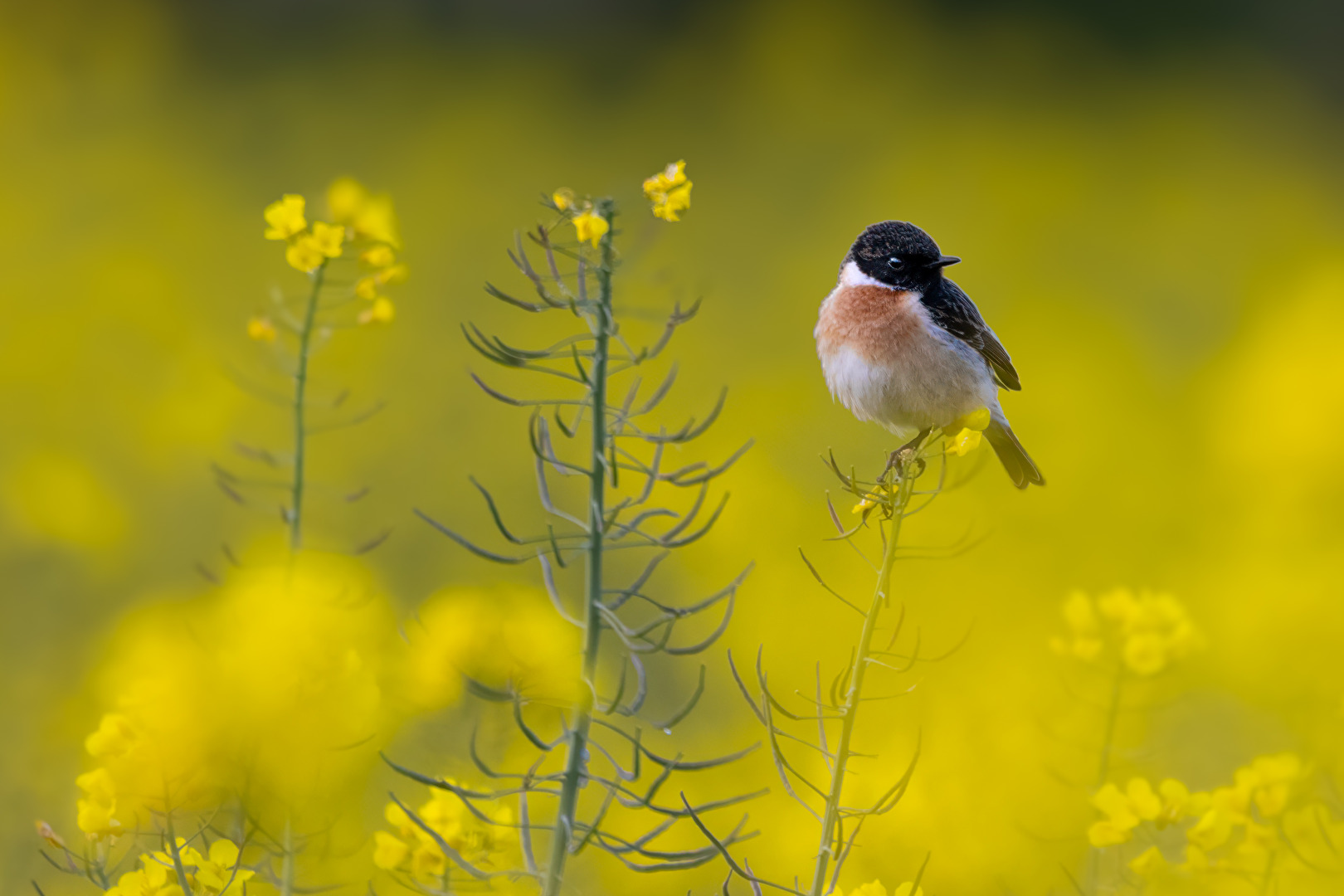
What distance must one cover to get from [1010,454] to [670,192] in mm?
1900

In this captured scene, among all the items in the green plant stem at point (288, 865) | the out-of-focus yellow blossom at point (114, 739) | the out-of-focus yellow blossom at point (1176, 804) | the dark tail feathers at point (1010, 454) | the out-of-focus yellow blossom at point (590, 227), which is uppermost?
the out-of-focus yellow blossom at point (590, 227)

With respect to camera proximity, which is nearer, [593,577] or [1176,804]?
[593,577]

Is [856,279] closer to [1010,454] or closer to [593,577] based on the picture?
[1010,454]

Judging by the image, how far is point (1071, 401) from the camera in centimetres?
726

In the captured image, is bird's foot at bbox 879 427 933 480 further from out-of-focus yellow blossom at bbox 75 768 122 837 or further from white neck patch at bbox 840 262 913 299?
out-of-focus yellow blossom at bbox 75 768 122 837

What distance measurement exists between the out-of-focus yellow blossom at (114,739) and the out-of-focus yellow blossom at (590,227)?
3.19 ft

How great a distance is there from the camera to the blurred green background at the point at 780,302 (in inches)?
177

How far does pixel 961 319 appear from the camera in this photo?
10.8ft

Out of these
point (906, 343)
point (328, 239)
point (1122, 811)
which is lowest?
point (1122, 811)

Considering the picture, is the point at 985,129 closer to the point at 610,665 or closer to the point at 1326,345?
the point at 1326,345

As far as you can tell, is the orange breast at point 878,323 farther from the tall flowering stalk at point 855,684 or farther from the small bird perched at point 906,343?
the tall flowering stalk at point 855,684

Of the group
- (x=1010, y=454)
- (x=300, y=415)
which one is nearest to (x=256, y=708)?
(x=300, y=415)

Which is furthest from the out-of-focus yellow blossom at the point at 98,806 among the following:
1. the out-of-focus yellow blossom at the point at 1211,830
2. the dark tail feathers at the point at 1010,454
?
the dark tail feathers at the point at 1010,454

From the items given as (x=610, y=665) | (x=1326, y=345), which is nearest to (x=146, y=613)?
(x=610, y=665)
